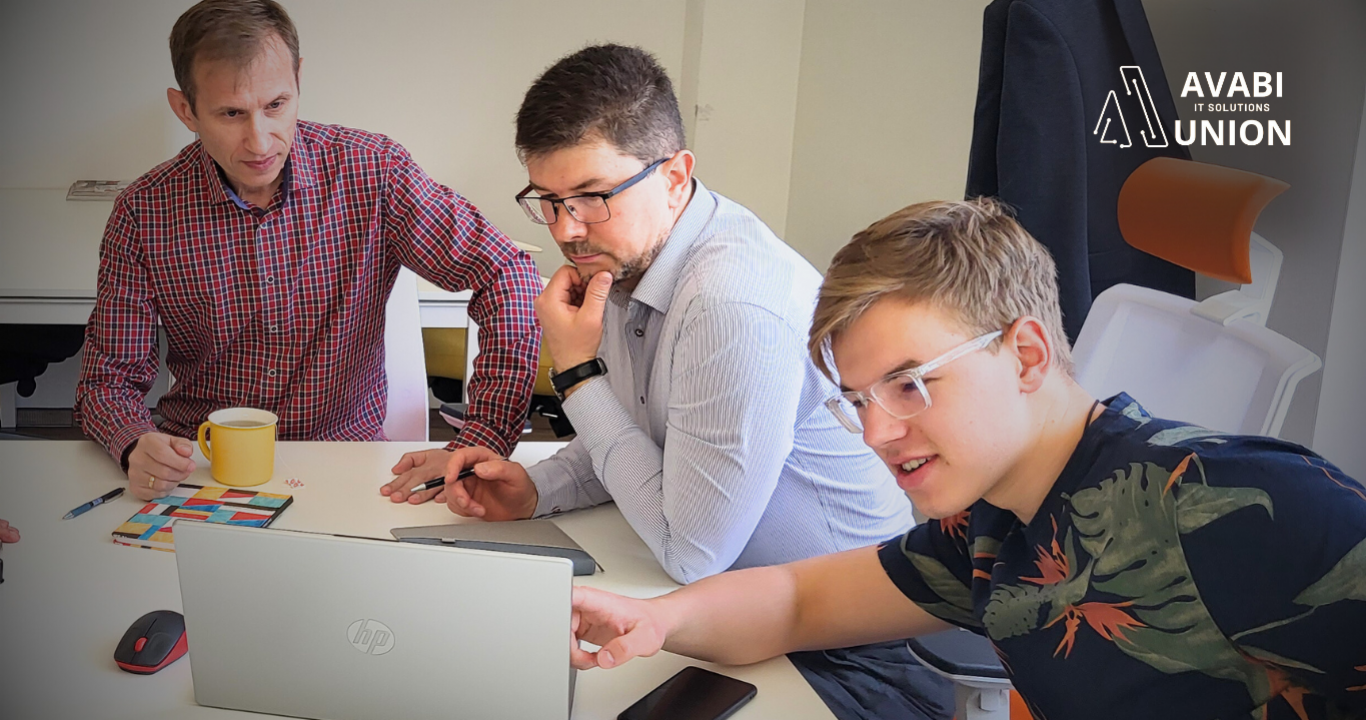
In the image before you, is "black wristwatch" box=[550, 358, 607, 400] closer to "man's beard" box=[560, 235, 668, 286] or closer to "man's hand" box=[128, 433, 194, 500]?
"man's beard" box=[560, 235, 668, 286]

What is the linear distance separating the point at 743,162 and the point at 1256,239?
9.25ft

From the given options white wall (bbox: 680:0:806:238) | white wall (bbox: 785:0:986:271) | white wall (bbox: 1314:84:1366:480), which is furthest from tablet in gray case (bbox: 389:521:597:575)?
white wall (bbox: 680:0:806:238)

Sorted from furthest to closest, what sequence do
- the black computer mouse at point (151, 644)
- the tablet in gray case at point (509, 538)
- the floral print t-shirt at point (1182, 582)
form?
the tablet in gray case at point (509, 538) → the black computer mouse at point (151, 644) → the floral print t-shirt at point (1182, 582)

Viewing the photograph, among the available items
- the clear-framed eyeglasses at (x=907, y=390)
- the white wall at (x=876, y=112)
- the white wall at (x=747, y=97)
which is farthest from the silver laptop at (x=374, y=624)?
the white wall at (x=747, y=97)

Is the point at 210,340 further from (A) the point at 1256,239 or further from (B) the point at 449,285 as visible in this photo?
(A) the point at 1256,239

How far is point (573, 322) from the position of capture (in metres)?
1.49

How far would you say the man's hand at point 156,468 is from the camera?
4.77ft

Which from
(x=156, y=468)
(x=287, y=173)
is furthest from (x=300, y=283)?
(x=156, y=468)

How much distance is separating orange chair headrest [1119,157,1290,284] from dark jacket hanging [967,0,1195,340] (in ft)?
0.09

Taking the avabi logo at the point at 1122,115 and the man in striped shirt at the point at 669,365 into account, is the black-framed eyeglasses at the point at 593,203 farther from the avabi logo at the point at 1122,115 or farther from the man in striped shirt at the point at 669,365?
the avabi logo at the point at 1122,115

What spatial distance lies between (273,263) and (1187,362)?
1.52m

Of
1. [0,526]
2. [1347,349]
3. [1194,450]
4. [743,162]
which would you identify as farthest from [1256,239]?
[743,162]

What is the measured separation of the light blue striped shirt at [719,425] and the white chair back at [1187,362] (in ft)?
1.14
